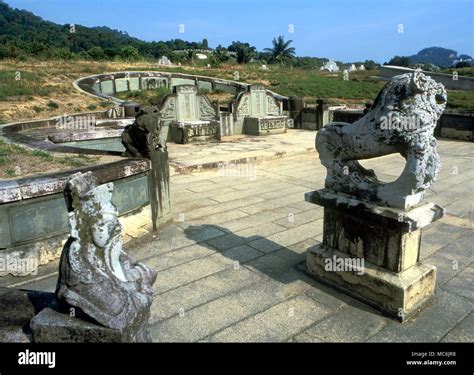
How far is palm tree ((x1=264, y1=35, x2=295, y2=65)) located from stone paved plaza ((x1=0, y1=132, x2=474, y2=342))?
55.5 meters

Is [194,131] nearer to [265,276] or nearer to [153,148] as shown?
[153,148]

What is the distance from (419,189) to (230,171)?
255 inches

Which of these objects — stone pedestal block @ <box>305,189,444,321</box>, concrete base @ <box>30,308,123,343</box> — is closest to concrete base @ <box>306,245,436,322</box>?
stone pedestal block @ <box>305,189,444,321</box>

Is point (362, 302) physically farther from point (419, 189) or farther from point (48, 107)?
point (48, 107)

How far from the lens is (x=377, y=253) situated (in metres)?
3.64

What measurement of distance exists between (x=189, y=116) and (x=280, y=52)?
50095 mm

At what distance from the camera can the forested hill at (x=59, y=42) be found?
105ft

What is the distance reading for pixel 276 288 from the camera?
402 centimetres

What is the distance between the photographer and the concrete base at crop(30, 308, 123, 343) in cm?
211

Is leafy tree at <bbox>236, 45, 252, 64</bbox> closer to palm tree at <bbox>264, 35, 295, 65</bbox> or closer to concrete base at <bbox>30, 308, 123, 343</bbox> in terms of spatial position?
palm tree at <bbox>264, 35, 295, 65</bbox>

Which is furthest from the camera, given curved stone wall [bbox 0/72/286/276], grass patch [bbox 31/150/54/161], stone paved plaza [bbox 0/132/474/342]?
grass patch [bbox 31/150/54/161]

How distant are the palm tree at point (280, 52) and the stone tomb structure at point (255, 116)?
46.4 metres

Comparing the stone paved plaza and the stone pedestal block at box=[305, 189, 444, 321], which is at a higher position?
the stone pedestal block at box=[305, 189, 444, 321]

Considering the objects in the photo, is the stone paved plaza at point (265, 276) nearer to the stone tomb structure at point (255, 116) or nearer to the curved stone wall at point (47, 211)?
the curved stone wall at point (47, 211)
